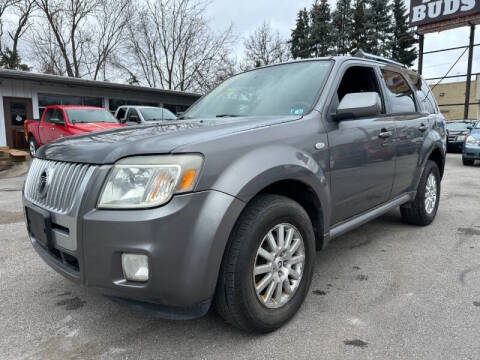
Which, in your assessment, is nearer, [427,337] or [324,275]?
[427,337]

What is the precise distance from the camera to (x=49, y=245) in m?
1.97

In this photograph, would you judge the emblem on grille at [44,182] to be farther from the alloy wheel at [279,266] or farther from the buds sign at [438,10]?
the buds sign at [438,10]

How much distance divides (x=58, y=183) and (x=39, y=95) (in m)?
16.0

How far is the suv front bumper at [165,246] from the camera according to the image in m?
1.62

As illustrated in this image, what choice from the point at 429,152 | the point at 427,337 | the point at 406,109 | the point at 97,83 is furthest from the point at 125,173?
the point at 97,83

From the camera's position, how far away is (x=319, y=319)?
225 cm

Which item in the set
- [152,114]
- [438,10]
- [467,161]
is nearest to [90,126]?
[152,114]

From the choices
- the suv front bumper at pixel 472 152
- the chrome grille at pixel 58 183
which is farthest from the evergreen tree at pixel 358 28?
the chrome grille at pixel 58 183

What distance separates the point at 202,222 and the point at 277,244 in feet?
2.01

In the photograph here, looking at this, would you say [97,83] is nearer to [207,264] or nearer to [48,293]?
[48,293]

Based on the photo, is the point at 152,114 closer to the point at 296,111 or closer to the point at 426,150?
the point at 426,150

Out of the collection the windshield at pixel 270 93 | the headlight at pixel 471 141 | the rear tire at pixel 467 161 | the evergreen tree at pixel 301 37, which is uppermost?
the evergreen tree at pixel 301 37

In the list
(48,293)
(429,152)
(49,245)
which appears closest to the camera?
(49,245)

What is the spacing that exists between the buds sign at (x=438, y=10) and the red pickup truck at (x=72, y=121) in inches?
821
